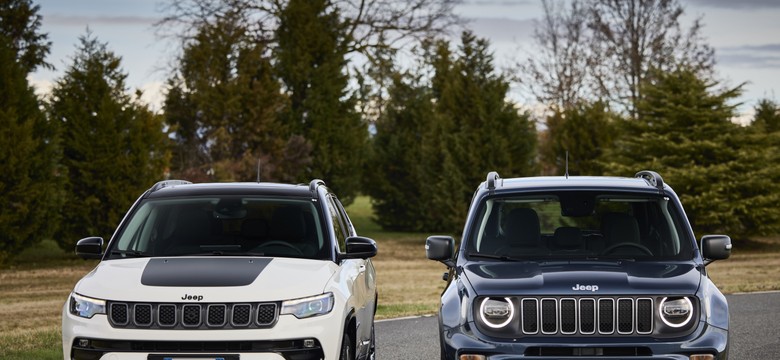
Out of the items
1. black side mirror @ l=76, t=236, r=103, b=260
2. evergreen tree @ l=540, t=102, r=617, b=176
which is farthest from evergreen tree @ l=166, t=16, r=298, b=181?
black side mirror @ l=76, t=236, r=103, b=260

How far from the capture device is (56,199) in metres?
30.2

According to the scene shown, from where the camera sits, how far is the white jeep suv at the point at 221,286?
7504 millimetres

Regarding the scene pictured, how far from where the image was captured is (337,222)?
10.1 meters

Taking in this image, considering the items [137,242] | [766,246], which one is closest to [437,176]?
[766,246]

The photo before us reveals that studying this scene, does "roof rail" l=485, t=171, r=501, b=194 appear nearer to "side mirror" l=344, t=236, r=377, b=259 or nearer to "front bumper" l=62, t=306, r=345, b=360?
"side mirror" l=344, t=236, r=377, b=259

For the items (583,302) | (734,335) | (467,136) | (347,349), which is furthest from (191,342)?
(467,136)

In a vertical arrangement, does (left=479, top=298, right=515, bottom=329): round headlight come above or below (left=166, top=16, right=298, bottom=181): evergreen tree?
below

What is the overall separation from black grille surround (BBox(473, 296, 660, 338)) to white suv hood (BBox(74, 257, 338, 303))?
144 cm

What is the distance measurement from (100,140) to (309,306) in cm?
2515

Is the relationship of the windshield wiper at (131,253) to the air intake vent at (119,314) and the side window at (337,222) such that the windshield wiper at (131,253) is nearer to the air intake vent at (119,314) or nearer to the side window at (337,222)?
the air intake vent at (119,314)

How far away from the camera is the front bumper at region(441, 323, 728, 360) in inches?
283

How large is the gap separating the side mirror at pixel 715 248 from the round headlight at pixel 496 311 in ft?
5.73

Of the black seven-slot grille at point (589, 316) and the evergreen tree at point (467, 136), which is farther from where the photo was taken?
the evergreen tree at point (467, 136)

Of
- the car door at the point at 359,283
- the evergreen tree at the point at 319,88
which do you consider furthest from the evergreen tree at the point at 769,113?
the car door at the point at 359,283
